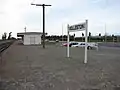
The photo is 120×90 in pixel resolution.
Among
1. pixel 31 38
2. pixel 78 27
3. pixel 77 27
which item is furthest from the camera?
pixel 31 38

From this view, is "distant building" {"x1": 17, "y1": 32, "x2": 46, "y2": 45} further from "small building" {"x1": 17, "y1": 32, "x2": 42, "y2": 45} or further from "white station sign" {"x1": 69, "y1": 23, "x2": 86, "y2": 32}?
"white station sign" {"x1": 69, "y1": 23, "x2": 86, "y2": 32}

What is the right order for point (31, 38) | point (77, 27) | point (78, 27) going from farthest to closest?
point (31, 38) < point (77, 27) < point (78, 27)

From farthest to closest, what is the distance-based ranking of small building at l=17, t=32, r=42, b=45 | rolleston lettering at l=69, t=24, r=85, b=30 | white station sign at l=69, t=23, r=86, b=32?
small building at l=17, t=32, r=42, b=45
rolleston lettering at l=69, t=24, r=85, b=30
white station sign at l=69, t=23, r=86, b=32

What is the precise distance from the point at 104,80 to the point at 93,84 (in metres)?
0.95

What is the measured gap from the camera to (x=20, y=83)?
8.47 meters

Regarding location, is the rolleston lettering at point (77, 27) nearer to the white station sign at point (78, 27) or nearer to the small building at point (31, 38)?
the white station sign at point (78, 27)

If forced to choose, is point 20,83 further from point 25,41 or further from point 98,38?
point 98,38

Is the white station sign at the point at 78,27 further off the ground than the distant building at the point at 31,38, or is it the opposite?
the white station sign at the point at 78,27

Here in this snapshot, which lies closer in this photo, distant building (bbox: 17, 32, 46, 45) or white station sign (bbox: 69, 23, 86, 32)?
white station sign (bbox: 69, 23, 86, 32)

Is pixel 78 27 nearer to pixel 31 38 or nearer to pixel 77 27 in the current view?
pixel 77 27

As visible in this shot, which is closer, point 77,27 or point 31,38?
point 77,27

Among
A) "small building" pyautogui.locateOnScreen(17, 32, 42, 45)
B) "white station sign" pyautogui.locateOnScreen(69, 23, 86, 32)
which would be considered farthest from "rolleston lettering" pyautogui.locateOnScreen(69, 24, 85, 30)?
"small building" pyautogui.locateOnScreen(17, 32, 42, 45)

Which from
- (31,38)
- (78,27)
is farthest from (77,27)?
(31,38)

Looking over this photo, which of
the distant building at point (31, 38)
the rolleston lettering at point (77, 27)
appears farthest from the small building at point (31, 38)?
A: the rolleston lettering at point (77, 27)
